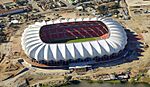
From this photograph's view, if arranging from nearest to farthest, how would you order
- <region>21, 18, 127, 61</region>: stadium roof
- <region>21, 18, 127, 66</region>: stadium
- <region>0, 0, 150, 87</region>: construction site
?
<region>0, 0, 150, 87</region>: construction site → <region>21, 18, 127, 61</region>: stadium roof → <region>21, 18, 127, 66</region>: stadium

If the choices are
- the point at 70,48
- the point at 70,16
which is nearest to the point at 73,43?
the point at 70,48

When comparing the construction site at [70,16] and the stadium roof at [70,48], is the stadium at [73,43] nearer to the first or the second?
the stadium roof at [70,48]

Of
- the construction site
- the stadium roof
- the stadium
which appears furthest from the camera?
the stadium

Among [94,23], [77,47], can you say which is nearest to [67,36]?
[94,23]

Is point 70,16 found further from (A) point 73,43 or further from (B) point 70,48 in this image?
(B) point 70,48

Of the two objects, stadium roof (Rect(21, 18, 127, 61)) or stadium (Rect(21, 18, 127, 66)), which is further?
stadium (Rect(21, 18, 127, 66))

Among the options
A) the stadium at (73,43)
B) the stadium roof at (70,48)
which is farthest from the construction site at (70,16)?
the stadium roof at (70,48)

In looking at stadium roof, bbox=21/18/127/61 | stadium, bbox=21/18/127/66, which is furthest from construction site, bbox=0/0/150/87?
stadium roof, bbox=21/18/127/61

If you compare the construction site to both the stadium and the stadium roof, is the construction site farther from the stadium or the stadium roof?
the stadium roof

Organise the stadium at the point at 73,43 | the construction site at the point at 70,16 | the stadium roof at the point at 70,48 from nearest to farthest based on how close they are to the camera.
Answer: the construction site at the point at 70,16, the stadium roof at the point at 70,48, the stadium at the point at 73,43
